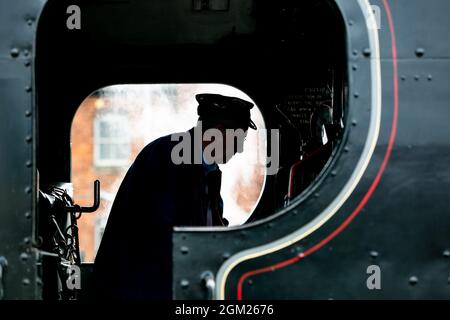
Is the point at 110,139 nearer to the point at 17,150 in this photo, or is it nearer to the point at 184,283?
the point at 17,150

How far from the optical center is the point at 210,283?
7.45 ft

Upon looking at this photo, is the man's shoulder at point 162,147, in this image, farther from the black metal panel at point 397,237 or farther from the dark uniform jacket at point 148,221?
the black metal panel at point 397,237

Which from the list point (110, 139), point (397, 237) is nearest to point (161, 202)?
point (397, 237)

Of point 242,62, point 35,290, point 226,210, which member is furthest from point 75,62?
point 35,290

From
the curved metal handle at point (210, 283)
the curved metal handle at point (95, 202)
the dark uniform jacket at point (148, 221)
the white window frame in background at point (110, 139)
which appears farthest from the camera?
the white window frame in background at point (110, 139)

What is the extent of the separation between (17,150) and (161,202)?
2.76ft

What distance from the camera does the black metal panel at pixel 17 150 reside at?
230cm

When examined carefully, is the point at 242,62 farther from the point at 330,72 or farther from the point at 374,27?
the point at 374,27

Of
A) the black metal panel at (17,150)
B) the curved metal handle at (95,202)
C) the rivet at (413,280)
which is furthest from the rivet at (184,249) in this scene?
the curved metal handle at (95,202)

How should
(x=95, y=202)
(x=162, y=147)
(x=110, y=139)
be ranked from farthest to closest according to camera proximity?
(x=110, y=139), (x=95, y=202), (x=162, y=147)

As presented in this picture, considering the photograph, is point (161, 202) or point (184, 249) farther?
point (161, 202)

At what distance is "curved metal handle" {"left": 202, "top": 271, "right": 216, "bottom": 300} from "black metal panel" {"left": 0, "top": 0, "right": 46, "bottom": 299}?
0.57 m

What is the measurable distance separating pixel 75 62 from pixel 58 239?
3.74 feet

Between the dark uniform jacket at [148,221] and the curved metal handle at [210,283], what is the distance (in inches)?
25.2
